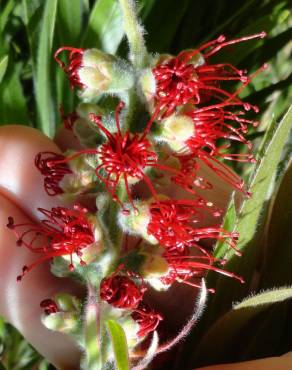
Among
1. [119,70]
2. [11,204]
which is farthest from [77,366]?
[119,70]

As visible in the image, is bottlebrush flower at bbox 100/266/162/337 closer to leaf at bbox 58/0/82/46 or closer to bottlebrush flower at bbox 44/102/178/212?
bottlebrush flower at bbox 44/102/178/212

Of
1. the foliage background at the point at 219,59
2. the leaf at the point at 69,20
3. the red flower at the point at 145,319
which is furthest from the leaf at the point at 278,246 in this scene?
the leaf at the point at 69,20

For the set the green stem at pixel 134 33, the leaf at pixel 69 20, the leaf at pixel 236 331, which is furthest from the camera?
the leaf at pixel 69 20

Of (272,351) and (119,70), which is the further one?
(272,351)

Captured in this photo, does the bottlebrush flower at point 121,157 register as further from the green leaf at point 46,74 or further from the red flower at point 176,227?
the green leaf at point 46,74

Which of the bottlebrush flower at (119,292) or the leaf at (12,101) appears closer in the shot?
the bottlebrush flower at (119,292)

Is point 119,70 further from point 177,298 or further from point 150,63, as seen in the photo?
point 177,298

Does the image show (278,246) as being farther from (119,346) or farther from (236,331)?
(119,346)

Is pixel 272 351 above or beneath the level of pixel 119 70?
beneath

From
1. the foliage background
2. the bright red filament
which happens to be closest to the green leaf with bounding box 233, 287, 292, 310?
the foliage background
